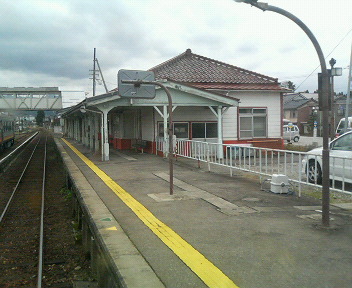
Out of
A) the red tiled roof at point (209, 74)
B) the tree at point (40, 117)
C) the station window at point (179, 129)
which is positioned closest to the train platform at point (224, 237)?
the station window at point (179, 129)

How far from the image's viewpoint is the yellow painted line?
403 cm

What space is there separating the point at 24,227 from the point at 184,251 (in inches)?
216

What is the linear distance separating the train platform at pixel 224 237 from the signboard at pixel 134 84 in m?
2.29

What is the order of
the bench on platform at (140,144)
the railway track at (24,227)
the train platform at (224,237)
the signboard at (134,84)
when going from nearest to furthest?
1. the train platform at (224,237)
2. the railway track at (24,227)
3. the signboard at (134,84)
4. the bench on platform at (140,144)

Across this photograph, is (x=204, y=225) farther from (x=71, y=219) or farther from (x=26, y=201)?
(x=26, y=201)

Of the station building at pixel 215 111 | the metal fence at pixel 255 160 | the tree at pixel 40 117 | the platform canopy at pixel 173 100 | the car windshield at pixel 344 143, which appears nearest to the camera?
the metal fence at pixel 255 160

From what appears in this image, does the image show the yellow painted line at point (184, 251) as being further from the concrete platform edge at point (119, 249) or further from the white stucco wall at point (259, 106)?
the white stucco wall at point (259, 106)

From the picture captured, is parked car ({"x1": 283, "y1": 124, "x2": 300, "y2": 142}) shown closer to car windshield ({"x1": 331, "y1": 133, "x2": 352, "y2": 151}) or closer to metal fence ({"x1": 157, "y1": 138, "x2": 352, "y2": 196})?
metal fence ({"x1": 157, "y1": 138, "x2": 352, "y2": 196})

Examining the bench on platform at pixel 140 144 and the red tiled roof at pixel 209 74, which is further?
the red tiled roof at pixel 209 74

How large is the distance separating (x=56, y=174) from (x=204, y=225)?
1380 cm

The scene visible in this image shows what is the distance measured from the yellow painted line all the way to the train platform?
0.01 metres

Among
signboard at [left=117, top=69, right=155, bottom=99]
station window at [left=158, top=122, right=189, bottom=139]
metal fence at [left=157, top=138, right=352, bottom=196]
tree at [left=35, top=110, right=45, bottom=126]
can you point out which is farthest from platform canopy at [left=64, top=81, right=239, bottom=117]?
tree at [left=35, top=110, right=45, bottom=126]

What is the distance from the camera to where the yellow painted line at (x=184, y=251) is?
4025 millimetres

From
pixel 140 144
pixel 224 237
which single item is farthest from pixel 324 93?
pixel 140 144
